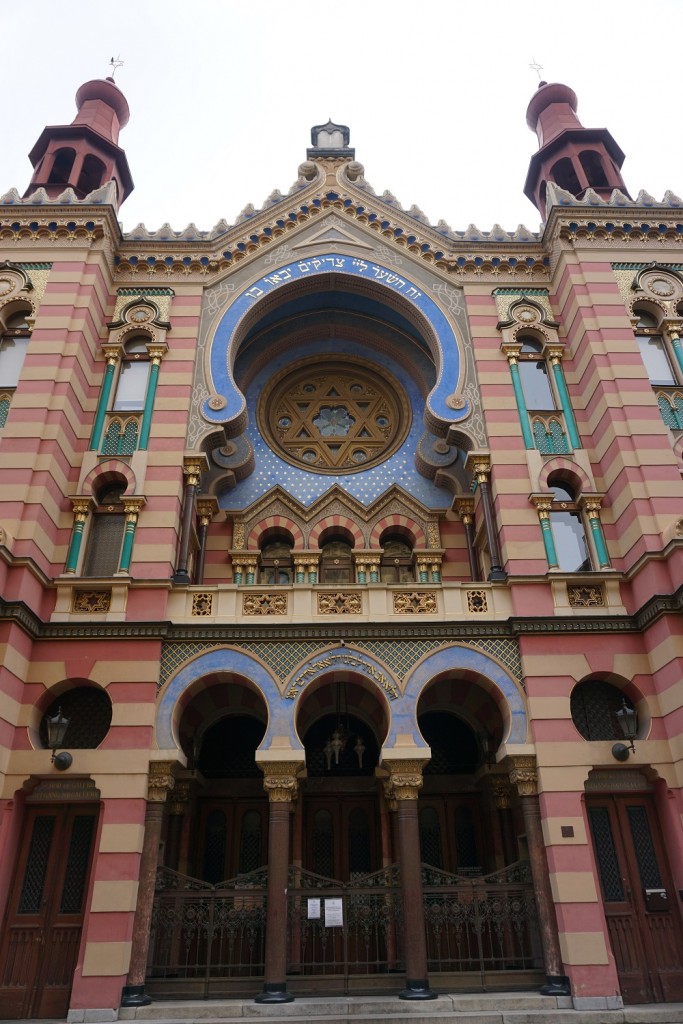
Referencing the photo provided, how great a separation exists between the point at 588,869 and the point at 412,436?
466 inches

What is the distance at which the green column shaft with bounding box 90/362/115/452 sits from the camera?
58.1 feet

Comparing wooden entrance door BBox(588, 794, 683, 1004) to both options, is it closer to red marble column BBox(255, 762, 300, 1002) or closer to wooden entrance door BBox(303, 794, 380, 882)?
wooden entrance door BBox(303, 794, 380, 882)

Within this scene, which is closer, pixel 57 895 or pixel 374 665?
pixel 57 895

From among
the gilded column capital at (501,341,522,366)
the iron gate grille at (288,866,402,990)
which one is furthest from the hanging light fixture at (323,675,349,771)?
the gilded column capital at (501,341,522,366)

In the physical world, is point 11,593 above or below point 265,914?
above

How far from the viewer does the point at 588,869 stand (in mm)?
13391

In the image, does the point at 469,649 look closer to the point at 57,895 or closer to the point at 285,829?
the point at 285,829

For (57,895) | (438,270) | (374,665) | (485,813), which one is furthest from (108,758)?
(438,270)

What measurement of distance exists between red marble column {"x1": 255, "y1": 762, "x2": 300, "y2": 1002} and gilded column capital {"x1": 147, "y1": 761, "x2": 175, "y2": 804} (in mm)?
1809

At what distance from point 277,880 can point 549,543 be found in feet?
29.4

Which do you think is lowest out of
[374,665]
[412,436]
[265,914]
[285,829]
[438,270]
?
[265,914]

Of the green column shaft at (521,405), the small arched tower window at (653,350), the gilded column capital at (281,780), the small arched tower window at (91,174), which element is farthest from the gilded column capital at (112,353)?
the small arched tower window at (653,350)

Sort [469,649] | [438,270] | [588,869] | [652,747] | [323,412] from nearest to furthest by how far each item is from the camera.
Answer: [588,869]
[652,747]
[469,649]
[438,270]
[323,412]

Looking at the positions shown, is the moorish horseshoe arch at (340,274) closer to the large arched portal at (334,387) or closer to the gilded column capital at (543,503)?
the large arched portal at (334,387)
